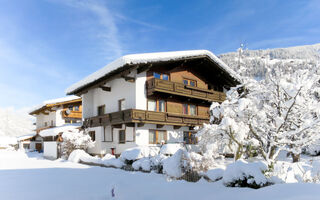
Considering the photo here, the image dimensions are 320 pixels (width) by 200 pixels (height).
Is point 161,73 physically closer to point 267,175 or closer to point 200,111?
point 200,111

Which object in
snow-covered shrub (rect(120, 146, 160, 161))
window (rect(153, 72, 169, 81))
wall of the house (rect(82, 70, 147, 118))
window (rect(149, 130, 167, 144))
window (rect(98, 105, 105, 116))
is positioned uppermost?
window (rect(153, 72, 169, 81))

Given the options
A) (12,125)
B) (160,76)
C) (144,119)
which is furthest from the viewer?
(12,125)

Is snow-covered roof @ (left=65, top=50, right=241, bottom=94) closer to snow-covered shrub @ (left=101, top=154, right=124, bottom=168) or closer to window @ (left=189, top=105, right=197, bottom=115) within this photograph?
window @ (left=189, top=105, right=197, bottom=115)

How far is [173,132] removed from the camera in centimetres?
2112

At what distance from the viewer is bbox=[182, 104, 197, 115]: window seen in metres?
22.2

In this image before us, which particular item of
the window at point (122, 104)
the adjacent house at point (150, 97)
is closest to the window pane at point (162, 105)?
the adjacent house at point (150, 97)

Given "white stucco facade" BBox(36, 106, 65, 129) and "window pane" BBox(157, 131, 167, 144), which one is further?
"white stucco facade" BBox(36, 106, 65, 129)

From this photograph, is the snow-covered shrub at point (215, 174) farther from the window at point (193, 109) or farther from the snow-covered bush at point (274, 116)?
the window at point (193, 109)

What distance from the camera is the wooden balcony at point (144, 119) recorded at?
57.8ft

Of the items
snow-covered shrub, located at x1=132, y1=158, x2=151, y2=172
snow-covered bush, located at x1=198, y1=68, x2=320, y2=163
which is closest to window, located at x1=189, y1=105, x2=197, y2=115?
snow-covered shrub, located at x1=132, y1=158, x2=151, y2=172

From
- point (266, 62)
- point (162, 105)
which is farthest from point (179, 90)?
point (266, 62)

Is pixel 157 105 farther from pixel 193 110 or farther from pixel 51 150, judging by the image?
pixel 51 150

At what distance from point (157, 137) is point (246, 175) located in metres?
13.3

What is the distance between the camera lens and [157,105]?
66.1 ft
